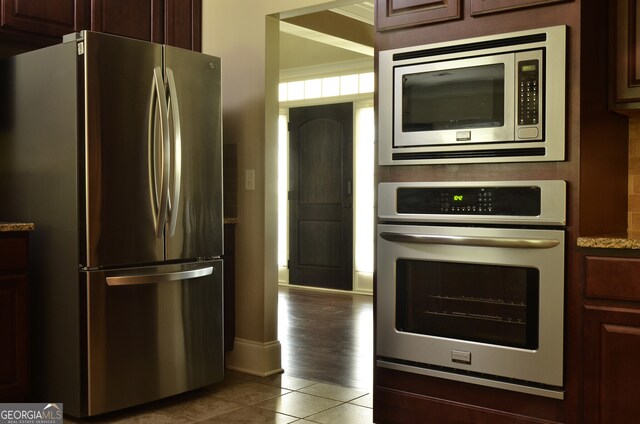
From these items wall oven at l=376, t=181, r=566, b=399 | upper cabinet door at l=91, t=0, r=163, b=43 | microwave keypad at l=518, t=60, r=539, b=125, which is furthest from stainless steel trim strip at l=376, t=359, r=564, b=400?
upper cabinet door at l=91, t=0, r=163, b=43

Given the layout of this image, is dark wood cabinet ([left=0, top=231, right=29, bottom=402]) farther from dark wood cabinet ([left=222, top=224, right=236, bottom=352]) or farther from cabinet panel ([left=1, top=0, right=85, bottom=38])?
dark wood cabinet ([left=222, top=224, right=236, bottom=352])

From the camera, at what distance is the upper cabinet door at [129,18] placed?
363cm

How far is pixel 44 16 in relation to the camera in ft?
11.2

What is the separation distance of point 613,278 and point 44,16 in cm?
287

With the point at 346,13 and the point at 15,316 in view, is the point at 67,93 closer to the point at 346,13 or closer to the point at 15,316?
the point at 15,316

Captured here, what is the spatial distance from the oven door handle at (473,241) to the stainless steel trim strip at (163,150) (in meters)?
1.06

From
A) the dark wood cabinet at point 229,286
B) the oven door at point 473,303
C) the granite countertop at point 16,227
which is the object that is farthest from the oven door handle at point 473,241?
the granite countertop at point 16,227

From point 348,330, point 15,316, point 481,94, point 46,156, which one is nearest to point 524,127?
point 481,94

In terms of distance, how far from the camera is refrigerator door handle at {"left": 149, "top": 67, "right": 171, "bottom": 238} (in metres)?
3.21

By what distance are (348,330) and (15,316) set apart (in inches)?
105

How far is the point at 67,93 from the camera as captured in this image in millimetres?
3057

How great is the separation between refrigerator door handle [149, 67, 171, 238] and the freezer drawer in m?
0.26

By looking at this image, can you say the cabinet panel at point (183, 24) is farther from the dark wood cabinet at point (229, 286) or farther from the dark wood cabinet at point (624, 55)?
the dark wood cabinet at point (624, 55)

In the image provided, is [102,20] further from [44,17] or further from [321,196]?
[321,196]
